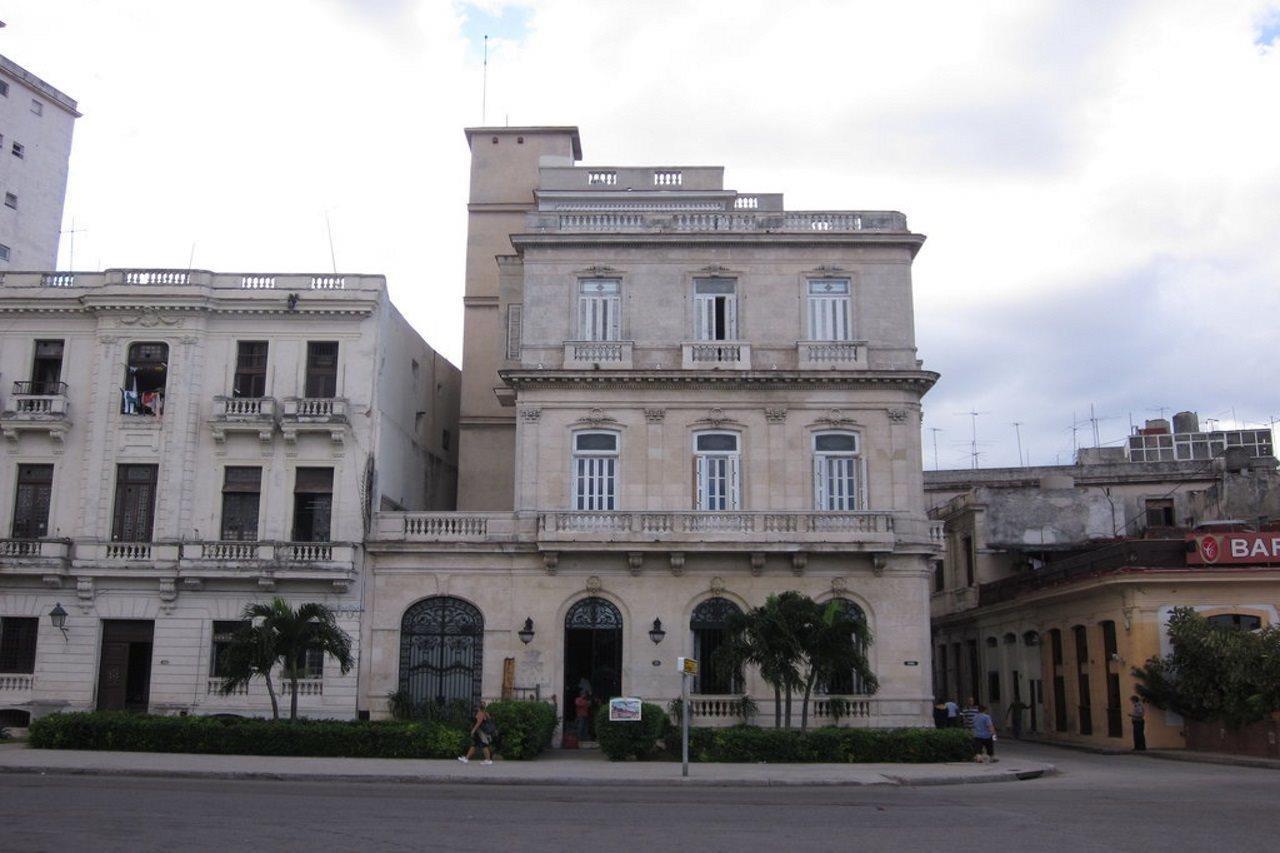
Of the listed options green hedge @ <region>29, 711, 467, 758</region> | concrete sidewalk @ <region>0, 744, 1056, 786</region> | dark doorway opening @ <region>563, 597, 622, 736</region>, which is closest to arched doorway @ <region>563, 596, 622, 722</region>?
dark doorway opening @ <region>563, 597, 622, 736</region>

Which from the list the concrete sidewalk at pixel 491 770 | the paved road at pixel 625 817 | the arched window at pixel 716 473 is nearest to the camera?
the paved road at pixel 625 817

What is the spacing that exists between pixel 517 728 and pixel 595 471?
8478 mm

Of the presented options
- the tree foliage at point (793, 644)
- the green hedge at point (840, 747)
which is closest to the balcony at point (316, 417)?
the tree foliage at point (793, 644)

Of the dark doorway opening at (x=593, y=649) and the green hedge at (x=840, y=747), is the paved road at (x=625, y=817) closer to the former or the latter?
the green hedge at (x=840, y=747)

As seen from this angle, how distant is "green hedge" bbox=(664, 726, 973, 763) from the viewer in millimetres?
28062

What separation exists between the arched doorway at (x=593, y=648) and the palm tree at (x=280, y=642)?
6602 mm

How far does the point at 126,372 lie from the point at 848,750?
75.3 ft

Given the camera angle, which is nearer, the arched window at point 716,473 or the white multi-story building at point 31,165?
the arched window at point 716,473

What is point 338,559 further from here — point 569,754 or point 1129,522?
point 1129,522

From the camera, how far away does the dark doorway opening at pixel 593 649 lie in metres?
33.7

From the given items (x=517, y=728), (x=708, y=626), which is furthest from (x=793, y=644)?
(x=517, y=728)

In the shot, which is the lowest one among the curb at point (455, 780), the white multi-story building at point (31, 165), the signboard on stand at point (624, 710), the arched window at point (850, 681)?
the curb at point (455, 780)

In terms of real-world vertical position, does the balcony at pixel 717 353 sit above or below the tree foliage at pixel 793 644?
above

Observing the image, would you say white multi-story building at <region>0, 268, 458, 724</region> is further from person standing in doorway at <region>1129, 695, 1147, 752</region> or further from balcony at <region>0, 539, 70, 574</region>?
person standing in doorway at <region>1129, 695, 1147, 752</region>
